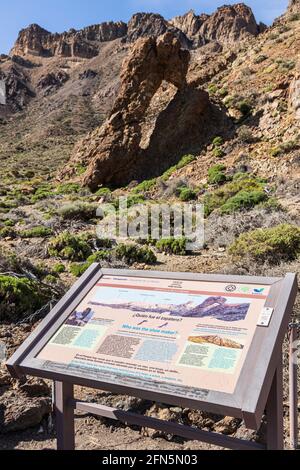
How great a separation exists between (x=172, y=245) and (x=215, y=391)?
8056mm

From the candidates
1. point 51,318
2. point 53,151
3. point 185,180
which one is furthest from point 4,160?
point 51,318

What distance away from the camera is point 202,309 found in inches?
111

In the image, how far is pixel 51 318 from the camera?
3.13 m

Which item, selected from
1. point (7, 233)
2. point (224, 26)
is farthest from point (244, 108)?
point (224, 26)

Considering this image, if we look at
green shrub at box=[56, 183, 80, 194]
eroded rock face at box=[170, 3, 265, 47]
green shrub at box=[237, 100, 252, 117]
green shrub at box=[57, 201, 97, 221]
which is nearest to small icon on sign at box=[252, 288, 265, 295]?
green shrub at box=[57, 201, 97, 221]

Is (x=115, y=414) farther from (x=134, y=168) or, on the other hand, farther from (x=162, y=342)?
(x=134, y=168)

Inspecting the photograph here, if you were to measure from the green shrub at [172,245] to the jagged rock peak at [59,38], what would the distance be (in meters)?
111

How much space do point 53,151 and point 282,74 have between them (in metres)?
31.6

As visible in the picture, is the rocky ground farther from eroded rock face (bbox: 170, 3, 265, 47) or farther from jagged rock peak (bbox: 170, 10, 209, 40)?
jagged rock peak (bbox: 170, 10, 209, 40)

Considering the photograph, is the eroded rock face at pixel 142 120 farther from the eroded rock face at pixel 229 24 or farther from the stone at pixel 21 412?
the eroded rock face at pixel 229 24

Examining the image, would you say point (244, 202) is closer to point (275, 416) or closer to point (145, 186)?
point (145, 186)

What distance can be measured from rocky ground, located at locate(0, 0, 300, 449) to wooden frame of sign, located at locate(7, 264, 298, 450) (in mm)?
859

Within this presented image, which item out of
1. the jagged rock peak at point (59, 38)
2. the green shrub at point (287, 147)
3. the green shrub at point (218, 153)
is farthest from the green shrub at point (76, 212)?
the jagged rock peak at point (59, 38)

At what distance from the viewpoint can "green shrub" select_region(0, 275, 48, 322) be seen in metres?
5.83
